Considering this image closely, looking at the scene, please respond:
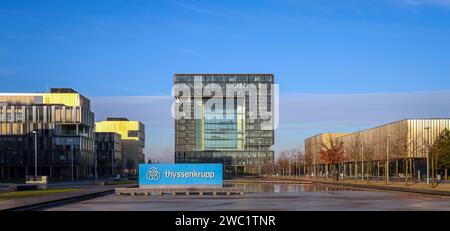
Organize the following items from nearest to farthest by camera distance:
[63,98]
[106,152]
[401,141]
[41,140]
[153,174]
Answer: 1. [153,174]
2. [401,141]
3. [41,140]
4. [63,98]
5. [106,152]

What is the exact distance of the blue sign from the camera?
49.0 meters

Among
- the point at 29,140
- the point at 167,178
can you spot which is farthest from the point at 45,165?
the point at 167,178

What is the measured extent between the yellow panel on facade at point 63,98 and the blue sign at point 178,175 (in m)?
95.3

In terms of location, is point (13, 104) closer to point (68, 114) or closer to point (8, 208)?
point (68, 114)

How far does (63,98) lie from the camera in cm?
14025

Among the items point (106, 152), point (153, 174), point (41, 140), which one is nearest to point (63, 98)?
point (41, 140)

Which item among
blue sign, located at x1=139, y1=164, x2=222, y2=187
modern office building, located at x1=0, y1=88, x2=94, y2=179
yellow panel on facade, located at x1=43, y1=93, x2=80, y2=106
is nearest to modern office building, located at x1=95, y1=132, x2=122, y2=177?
yellow panel on facade, located at x1=43, y1=93, x2=80, y2=106

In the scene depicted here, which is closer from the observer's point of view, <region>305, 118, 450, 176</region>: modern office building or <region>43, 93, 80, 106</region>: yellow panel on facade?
<region>305, 118, 450, 176</region>: modern office building

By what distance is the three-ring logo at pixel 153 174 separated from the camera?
1928 inches

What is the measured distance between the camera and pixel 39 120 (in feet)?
406

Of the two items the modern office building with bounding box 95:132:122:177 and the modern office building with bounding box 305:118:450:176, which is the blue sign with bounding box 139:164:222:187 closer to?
the modern office building with bounding box 305:118:450:176

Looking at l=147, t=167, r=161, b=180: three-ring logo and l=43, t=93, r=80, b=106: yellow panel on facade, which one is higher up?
l=43, t=93, r=80, b=106: yellow panel on facade

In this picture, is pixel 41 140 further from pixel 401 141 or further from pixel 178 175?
pixel 178 175

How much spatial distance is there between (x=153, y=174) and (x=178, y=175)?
2028 millimetres
